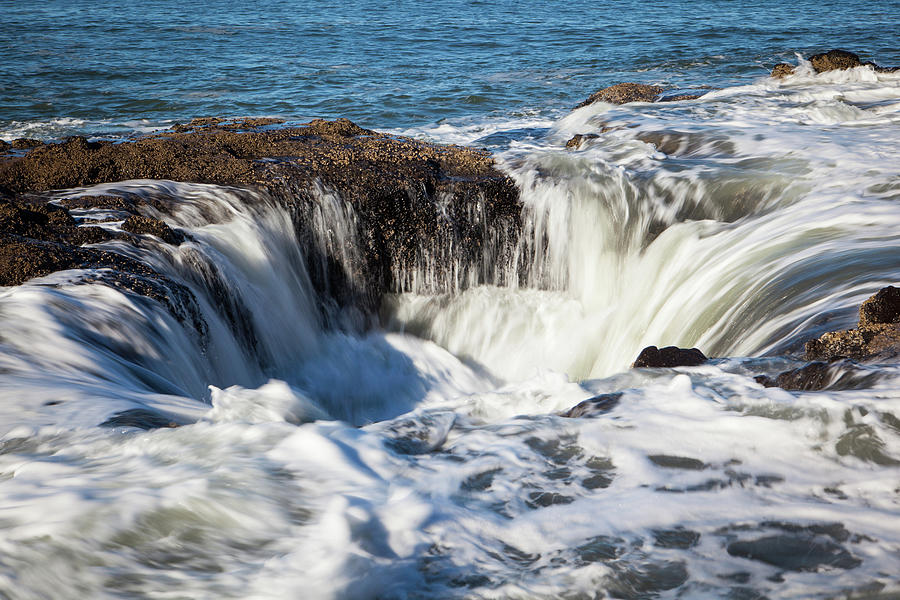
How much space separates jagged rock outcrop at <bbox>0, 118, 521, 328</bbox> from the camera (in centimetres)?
688

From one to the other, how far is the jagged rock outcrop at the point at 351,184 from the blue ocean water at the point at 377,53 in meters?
5.39

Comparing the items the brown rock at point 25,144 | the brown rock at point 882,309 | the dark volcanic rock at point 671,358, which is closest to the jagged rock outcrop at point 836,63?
the brown rock at point 882,309

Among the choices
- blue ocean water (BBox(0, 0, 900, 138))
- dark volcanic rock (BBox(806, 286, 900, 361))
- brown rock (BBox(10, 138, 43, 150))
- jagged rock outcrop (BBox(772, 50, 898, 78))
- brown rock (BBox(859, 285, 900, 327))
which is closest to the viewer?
dark volcanic rock (BBox(806, 286, 900, 361))

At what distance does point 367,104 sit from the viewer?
46.8ft

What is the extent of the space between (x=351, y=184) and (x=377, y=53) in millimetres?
13009

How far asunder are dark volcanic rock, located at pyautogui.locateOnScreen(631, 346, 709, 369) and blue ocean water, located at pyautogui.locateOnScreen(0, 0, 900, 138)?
31.3ft

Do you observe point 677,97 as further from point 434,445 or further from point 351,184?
point 434,445

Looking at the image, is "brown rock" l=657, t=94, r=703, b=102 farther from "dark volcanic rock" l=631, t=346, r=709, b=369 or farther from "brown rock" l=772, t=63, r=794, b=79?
"dark volcanic rock" l=631, t=346, r=709, b=369

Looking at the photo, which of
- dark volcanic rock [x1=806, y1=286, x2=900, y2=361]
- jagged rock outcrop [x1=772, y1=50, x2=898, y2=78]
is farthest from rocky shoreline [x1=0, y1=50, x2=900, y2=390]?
jagged rock outcrop [x1=772, y1=50, x2=898, y2=78]

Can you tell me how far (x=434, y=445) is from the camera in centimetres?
330

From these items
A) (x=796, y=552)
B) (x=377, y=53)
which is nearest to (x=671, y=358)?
(x=796, y=552)

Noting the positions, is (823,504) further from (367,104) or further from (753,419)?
(367,104)

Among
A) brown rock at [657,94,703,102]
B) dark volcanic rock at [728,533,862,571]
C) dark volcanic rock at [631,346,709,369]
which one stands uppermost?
brown rock at [657,94,703,102]

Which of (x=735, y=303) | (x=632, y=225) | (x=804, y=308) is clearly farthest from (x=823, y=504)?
(x=632, y=225)
